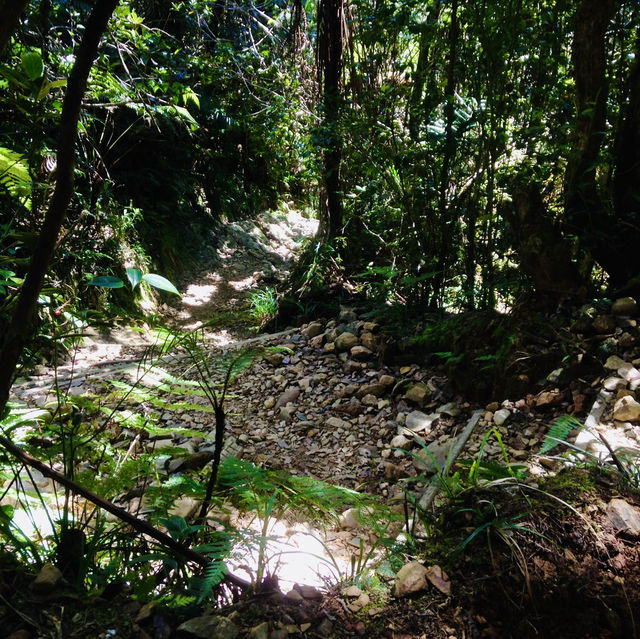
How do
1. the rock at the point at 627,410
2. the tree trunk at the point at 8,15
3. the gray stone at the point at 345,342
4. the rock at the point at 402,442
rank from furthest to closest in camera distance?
the gray stone at the point at 345,342 → the rock at the point at 402,442 → the rock at the point at 627,410 → the tree trunk at the point at 8,15

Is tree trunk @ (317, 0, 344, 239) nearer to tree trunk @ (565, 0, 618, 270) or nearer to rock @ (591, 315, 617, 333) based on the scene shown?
tree trunk @ (565, 0, 618, 270)

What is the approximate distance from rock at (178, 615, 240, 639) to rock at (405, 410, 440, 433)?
186 cm

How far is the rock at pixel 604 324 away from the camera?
7.13 ft

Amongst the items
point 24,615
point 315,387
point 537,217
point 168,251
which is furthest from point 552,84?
point 168,251

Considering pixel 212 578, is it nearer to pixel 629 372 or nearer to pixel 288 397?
pixel 629 372

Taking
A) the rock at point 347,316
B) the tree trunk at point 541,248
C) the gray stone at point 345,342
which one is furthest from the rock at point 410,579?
the rock at point 347,316

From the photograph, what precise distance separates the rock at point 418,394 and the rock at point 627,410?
3.52ft

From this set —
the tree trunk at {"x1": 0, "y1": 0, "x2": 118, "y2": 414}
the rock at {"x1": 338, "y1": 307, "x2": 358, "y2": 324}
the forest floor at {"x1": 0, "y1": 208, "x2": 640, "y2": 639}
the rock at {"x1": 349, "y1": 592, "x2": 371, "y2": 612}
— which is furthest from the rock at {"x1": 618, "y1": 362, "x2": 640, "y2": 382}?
the tree trunk at {"x1": 0, "y1": 0, "x2": 118, "y2": 414}

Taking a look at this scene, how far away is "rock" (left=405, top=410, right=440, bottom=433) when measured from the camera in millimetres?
2510

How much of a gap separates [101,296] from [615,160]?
4.51 metres

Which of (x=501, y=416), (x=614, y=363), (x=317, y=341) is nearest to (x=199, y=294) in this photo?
(x=317, y=341)

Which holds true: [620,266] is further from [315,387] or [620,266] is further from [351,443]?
[315,387]

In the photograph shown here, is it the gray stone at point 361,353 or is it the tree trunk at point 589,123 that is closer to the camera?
the tree trunk at point 589,123

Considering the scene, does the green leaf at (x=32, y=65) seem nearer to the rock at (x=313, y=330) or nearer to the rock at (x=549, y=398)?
the rock at (x=549, y=398)
